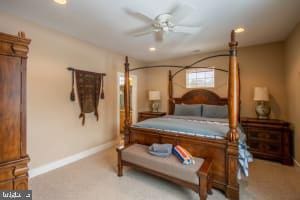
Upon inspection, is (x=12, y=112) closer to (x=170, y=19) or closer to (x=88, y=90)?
(x=170, y=19)

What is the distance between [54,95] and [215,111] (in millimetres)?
3721

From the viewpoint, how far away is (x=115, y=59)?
458 cm

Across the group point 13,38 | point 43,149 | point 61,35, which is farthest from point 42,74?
point 13,38

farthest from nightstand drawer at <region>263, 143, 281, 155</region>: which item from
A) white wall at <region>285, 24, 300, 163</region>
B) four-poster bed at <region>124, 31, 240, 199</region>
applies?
four-poster bed at <region>124, 31, 240, 199</region>

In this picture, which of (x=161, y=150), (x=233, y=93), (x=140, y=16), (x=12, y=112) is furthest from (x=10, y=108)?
(x=233, y=93)

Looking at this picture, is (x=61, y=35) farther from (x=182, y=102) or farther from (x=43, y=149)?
(x=182, y=102)

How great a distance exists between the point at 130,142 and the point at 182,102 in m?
2.36

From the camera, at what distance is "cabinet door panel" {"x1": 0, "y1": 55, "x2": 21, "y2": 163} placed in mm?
1256

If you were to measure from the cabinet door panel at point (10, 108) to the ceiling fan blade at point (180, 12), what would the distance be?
2.07 meters

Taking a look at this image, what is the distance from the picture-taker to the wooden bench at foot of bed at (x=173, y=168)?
1971 millimetres

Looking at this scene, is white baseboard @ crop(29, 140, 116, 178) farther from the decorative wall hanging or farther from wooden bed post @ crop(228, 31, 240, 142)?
wooden bed post @ crop(228, 31, 240, 142)

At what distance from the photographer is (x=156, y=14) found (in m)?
2.49

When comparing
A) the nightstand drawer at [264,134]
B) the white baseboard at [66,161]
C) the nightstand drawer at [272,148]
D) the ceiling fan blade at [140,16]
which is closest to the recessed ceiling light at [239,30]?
the ceiling fan blade at [140,16]

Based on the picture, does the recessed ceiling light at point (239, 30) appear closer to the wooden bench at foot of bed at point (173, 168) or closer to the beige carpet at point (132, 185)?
the wooden bench at foot of bed at point (173, 168)
